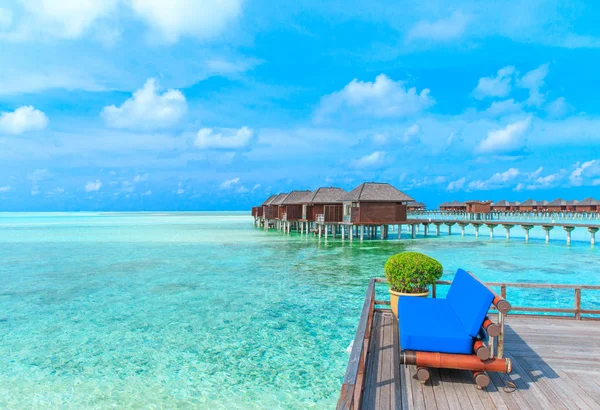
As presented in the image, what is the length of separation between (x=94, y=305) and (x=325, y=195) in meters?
31.5

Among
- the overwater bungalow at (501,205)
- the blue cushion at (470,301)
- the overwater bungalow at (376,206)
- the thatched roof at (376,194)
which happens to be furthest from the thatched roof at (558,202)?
the blue cushion at (470,301)

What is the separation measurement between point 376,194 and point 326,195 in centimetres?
781

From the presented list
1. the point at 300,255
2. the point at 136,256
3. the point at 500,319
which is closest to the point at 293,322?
the point at 500,319

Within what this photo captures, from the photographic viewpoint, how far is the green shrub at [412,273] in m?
7.22

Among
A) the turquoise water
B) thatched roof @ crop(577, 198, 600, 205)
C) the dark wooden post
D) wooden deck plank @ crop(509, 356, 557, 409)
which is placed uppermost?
thatched roof @ crop(577, 198, 600, 205)

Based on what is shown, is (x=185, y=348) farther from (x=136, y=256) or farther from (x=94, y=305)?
(x=136, y=256)

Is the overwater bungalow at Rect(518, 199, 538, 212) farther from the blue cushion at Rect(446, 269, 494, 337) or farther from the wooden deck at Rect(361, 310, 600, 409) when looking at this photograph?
the blue cushion at Rect(446, 269, 494, 337)

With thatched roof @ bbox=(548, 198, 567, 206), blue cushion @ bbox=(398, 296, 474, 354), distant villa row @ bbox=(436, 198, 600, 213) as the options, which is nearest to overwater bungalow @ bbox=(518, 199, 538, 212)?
distant villa row @ bbox=(436, 198, 600, 213)

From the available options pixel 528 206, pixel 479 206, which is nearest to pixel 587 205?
pixel 528 206

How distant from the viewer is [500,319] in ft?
14.6

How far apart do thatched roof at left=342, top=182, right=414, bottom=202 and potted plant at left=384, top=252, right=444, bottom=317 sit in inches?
1100

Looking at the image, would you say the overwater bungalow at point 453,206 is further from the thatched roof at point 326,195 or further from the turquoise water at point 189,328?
the turquoise water at point 189,328

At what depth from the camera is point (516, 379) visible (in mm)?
4609

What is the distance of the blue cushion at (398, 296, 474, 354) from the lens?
4.47 m
